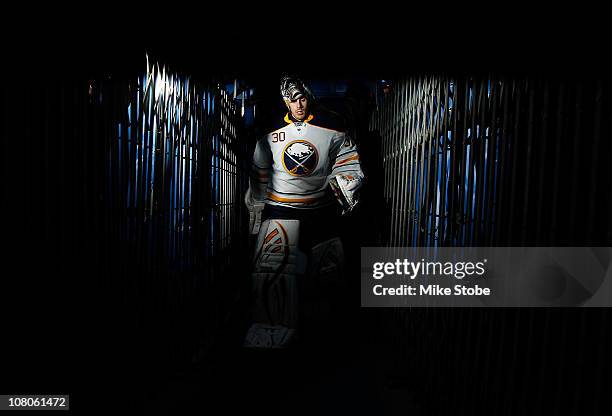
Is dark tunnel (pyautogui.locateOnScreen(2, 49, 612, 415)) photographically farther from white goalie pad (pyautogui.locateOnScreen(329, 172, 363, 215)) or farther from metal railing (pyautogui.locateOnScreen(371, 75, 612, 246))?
white goalie pad (pyautogui.locateOnScreen(329, 172, 363, 215))

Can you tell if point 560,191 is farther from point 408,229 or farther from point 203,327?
point 203,327

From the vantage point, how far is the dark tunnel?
1001mm

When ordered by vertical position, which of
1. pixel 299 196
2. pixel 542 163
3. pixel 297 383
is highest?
pixel 542 163

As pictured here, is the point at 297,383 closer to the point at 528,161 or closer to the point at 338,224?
the point at 338,224

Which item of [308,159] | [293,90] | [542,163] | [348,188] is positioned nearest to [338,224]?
[348,188]

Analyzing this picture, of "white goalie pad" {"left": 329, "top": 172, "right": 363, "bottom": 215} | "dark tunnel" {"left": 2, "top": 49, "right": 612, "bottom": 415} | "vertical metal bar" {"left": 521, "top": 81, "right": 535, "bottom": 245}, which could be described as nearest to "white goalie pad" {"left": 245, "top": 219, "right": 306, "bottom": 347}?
"dark tunnel" {"left": 2, "top": 49, "right": 612, "bottom": 415}

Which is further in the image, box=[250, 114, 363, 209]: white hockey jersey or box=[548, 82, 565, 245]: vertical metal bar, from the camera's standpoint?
box=[250, 114, 363, 209]: white hockey jersey

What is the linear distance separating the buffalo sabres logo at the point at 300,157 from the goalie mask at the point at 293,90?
1.05 ft

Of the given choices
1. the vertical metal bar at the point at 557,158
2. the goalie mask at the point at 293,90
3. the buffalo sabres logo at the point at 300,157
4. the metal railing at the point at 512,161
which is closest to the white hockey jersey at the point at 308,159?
the buffalo sabres logo at the point at 300,157

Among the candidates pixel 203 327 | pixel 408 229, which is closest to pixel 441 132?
pixel 408 229

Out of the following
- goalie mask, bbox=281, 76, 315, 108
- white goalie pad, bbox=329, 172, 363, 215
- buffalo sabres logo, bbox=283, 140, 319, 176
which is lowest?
white goalie pad, bbox=329, 172, 363, 215

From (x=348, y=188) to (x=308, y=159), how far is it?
0.36 meters

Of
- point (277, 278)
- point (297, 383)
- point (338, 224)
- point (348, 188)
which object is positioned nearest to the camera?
point (297, 383)

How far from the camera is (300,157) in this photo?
2895mm
